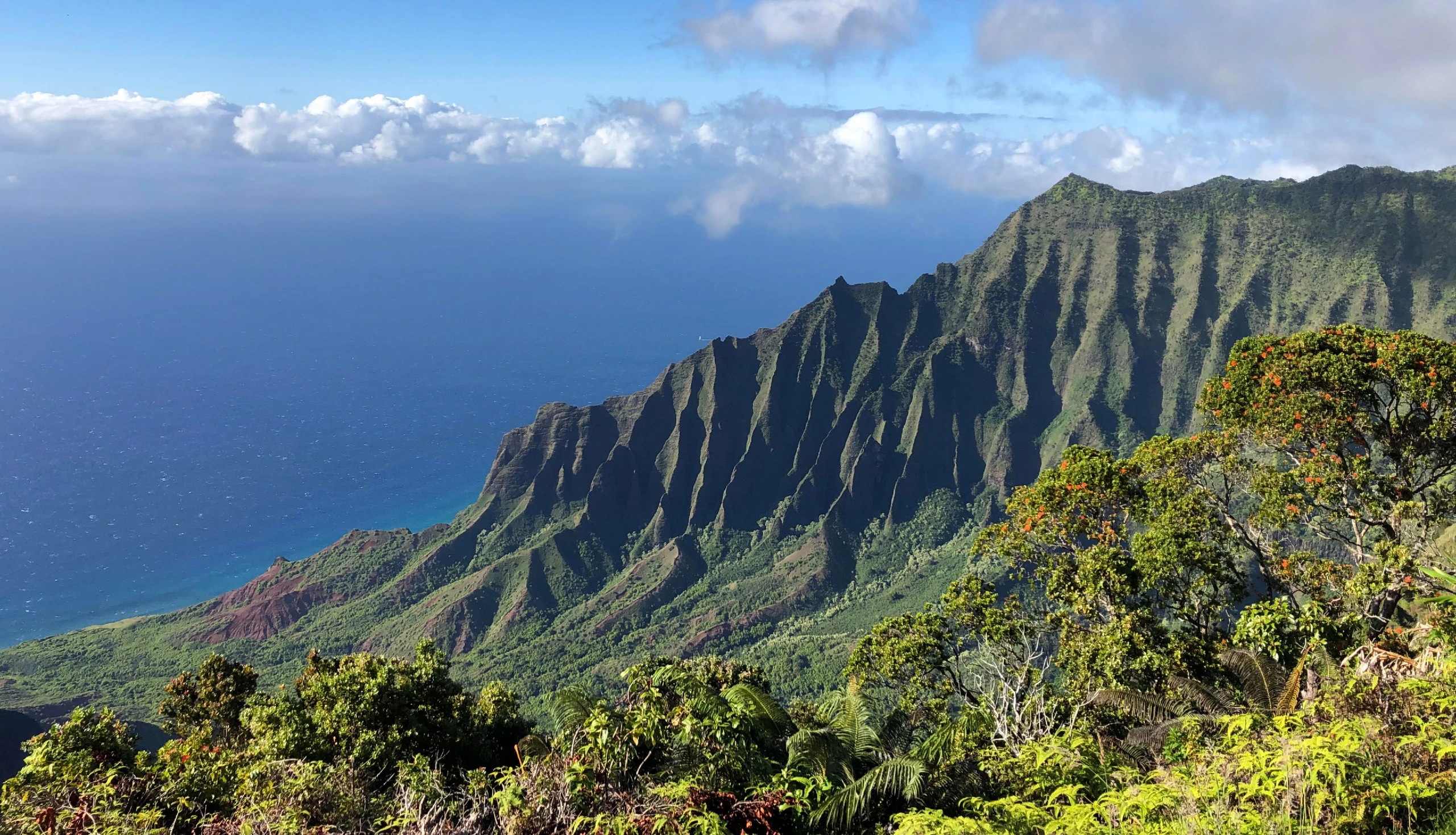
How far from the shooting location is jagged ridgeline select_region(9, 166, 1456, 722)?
341 feet

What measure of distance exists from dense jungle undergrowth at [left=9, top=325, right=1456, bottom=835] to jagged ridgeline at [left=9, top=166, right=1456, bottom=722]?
76.2 metres

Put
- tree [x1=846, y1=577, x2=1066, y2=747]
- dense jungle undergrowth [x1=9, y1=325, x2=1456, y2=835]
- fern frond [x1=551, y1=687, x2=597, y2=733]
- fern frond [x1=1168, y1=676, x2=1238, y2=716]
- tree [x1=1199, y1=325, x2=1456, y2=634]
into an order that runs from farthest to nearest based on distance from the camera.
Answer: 1. tree [x1=846, y1=577, x2=1066, y2=747]
2. tree [x1=1199, y1=325, x2=1456, y2=634]
3. fern frond [x1=551, y1=687, x2=597, y2=733]
4. fern frond [x1=1168, y1=676, x2=1238, y2=716]
5. dense jungle undergrowth [x1=9, y1=325, x2=1456, y2=835]

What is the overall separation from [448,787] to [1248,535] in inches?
809

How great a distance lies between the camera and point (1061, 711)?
1900 centimetres

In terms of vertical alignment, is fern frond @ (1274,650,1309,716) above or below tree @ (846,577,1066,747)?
above

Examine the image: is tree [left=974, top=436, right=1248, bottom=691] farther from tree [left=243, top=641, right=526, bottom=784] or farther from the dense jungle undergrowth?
tree [left=243, top=641, right=526, bottom=784]

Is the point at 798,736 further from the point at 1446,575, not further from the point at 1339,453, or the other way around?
the point at 1339,453

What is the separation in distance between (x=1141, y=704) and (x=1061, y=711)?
2.62m

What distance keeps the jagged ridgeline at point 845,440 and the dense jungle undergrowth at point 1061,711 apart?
76171mm

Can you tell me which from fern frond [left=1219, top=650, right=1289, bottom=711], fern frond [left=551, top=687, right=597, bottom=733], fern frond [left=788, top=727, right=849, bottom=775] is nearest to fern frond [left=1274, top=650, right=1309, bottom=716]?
fern frond [left=1219, top=650, right=1289, bottom=711]

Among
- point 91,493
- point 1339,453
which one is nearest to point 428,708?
point 1339,453

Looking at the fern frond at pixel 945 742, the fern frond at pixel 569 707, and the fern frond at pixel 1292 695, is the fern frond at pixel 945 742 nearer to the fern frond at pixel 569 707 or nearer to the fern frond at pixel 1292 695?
the fern frond at pixel 1292 695

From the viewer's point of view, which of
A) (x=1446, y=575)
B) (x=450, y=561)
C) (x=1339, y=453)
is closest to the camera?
(x=1446, y=575)

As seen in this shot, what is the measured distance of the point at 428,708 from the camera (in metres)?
18.7
